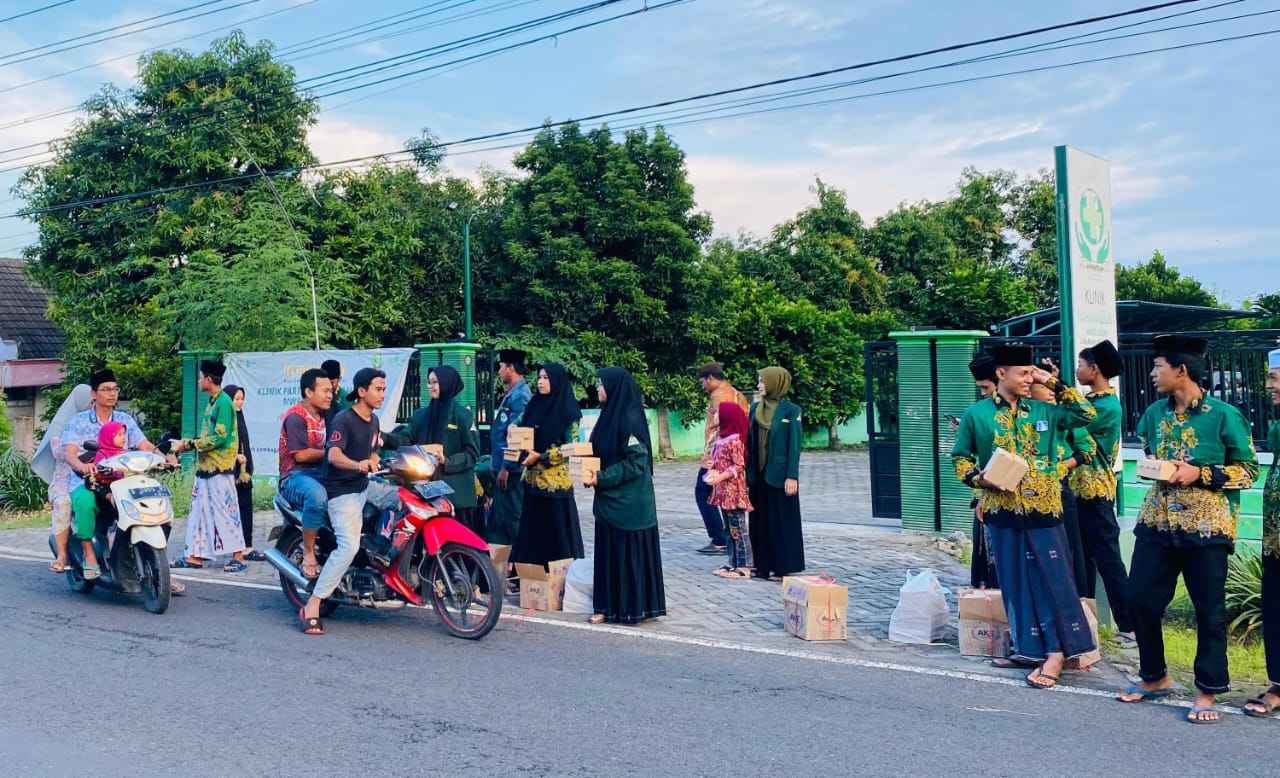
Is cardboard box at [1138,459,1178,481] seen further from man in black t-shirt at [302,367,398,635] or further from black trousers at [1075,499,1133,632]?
man in black t-shirt at [302,367,398,635]

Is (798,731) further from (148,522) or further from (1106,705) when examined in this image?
Result: (148,522)

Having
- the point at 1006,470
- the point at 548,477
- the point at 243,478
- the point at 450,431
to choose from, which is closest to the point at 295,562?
the point at 450,431

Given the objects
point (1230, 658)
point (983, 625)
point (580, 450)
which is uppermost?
point (580, 450)

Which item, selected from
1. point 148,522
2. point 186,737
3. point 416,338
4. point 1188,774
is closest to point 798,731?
point 1188,774

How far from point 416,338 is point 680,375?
7.05 meters

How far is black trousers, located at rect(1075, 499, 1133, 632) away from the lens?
719 cm

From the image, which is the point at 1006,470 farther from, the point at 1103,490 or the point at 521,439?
the point at 521,439

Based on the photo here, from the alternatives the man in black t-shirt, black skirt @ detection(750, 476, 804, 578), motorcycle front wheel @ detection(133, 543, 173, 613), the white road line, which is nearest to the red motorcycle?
the man in black t-shirt

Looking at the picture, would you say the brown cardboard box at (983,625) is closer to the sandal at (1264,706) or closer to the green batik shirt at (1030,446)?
the green batik shirt at (1030,446)

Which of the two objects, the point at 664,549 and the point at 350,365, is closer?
the point at 664,549

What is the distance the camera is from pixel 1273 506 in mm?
5531

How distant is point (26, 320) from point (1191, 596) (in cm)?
2990

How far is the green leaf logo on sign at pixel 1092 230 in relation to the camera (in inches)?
309

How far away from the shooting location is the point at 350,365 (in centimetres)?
1504
